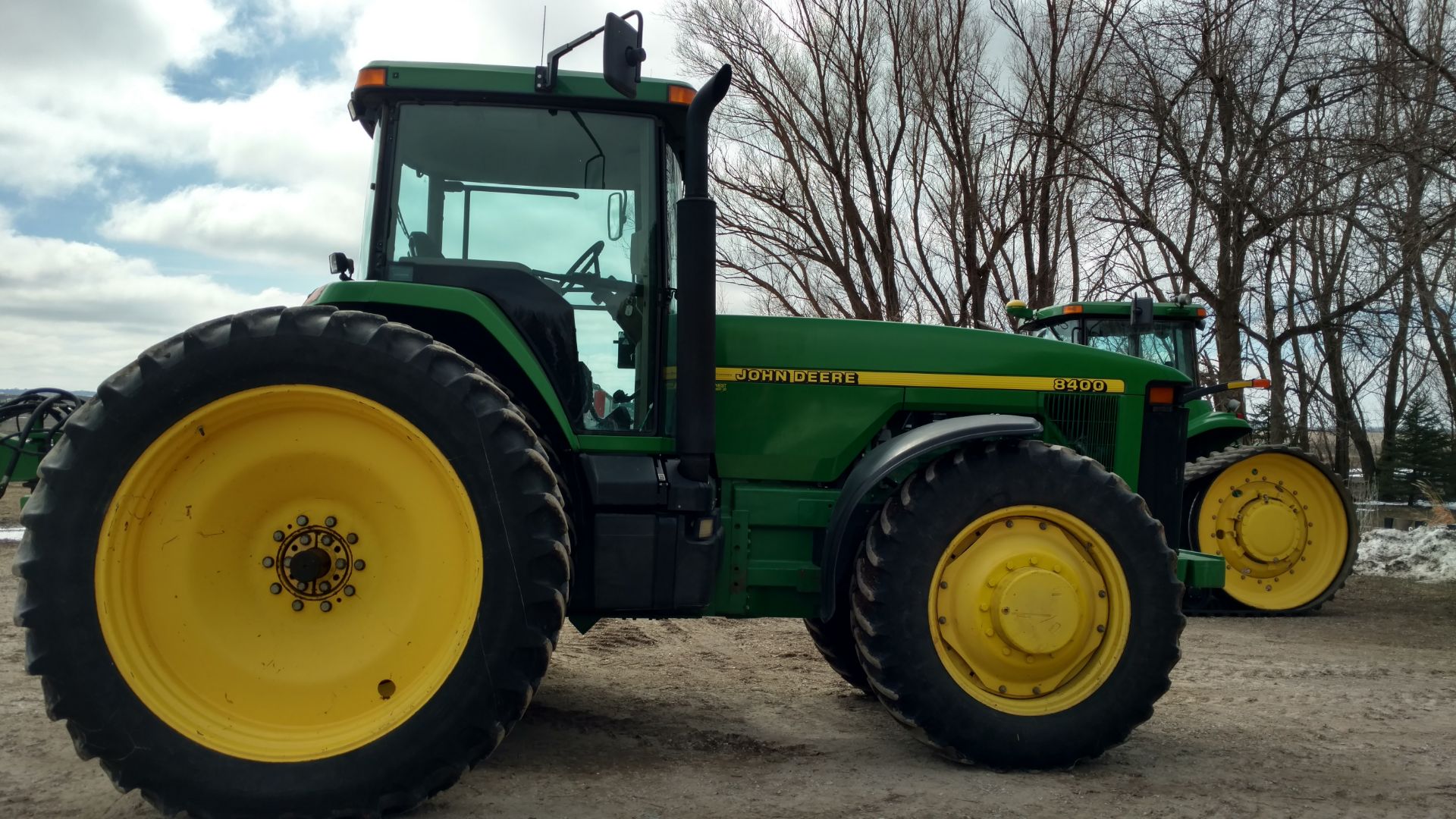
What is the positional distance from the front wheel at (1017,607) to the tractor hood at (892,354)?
504mm

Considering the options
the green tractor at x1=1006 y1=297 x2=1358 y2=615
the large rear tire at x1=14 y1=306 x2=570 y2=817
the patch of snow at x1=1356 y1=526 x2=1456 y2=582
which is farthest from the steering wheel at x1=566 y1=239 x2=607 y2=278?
the patch of snow at x1=1356 y1=526 x2=1456 y2=582

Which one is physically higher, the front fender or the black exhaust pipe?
the black exhaust pipe

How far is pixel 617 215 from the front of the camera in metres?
3.81

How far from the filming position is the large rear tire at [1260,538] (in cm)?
844

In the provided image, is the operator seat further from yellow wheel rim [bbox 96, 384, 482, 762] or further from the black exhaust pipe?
yellow wheel rim [bbox 96, 384, 482, 762]

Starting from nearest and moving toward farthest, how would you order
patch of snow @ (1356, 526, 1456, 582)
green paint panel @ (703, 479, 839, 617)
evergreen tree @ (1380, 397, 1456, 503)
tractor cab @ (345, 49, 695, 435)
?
tractor cab @ (345, 49, 695, 435) → green paint panel @ (703, 479, 839, 617) → patch of snow @ (1356, 526, 1456, 582) → evergreen tree @ (1380, 397, 1456, 503)

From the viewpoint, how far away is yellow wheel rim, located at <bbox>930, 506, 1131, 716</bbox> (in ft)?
12.1

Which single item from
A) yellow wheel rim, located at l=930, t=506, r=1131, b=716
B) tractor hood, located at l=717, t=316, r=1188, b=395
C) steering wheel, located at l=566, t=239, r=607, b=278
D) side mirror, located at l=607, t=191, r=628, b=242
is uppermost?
side mirror, located at l=607, t=191, r=628, b=242

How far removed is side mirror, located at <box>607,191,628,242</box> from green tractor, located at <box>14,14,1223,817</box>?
11 millimetres

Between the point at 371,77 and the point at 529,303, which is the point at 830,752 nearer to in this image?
the point at 529,303

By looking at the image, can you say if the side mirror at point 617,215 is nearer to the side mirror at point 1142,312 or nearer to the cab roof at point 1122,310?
the side mirror at point 1142,312

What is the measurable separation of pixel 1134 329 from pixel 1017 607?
6763 mm

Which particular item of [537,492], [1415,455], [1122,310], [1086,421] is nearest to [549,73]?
[537,492]

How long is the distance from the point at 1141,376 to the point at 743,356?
169 cm
